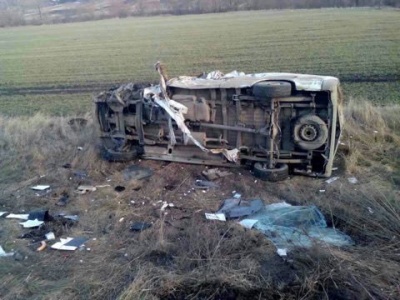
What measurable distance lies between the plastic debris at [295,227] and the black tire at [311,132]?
110 centimetres

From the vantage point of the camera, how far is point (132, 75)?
2044cm

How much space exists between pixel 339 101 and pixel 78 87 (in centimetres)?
1358

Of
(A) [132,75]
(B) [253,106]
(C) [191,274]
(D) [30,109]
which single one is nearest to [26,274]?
(C) [191,274]

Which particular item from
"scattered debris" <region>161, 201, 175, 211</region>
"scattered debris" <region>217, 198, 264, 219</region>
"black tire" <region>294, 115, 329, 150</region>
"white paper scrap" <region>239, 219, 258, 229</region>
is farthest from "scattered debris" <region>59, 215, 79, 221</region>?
"black tire" <region>294, 115, 329, 150</region>

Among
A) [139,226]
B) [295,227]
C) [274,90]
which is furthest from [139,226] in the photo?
[274,90]

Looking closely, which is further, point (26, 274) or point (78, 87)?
point (78, 87)

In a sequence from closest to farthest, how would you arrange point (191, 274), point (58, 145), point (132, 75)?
1. point (191, 274)
2. point (58, 145)
3. point (132, 75)

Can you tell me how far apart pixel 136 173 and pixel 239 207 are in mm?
2029

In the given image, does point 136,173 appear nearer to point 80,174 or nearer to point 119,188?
point 119,188

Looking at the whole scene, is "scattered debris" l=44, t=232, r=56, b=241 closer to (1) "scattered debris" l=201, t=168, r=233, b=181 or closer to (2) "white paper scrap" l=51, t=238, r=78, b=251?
(2) "white paper scrap" l=51, t=238, r=78, b=251

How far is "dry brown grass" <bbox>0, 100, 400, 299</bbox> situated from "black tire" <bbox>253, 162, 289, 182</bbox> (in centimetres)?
13

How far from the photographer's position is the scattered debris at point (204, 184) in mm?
6802

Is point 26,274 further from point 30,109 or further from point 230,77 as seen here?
point 30,109

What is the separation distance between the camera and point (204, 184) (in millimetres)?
6879
